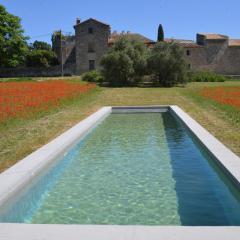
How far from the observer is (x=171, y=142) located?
11.8 m

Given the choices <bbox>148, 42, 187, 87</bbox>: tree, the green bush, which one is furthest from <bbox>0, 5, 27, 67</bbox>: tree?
<bbox>148, 42, 187, 87</bbox>: tree

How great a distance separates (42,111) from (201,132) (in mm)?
8812

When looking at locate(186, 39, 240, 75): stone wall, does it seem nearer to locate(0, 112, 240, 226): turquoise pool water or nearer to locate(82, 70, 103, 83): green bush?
locate(82, 70, 103, 83): green bush

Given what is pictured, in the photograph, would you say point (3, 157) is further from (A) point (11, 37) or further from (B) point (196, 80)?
(A) point (11, 37)

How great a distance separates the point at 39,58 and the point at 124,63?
31.5 metres

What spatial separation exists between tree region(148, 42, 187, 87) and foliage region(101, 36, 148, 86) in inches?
37.4

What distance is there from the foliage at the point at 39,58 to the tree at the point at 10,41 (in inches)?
210

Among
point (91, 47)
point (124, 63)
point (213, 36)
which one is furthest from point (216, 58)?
point (124, 63)

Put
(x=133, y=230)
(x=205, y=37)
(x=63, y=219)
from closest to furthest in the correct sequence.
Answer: (x=133, y=230) → (x=63, y=219) → (x=205, y=37)

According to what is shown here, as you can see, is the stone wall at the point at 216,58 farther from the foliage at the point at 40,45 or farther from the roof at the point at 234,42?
the foliage at the point at 40,45

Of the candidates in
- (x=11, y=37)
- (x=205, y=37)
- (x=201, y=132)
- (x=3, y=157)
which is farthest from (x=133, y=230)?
(x=205, y=37)

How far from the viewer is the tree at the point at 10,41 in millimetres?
59125

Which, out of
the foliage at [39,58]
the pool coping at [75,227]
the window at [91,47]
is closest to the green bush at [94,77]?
the window at [91,47]

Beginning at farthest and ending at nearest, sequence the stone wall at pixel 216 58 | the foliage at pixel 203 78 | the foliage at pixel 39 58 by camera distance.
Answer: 1. the foliage at pixel 39 58
2. the stone wall at pixel 216 58
3. the foliage at pixel 203 78
